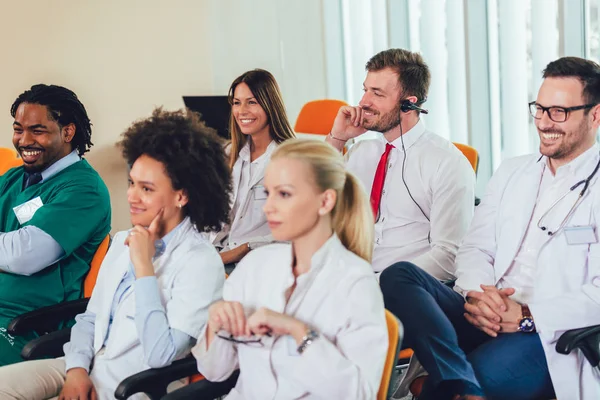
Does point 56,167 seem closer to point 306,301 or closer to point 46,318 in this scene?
point 46,318

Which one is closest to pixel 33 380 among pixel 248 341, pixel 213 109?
pixel 248 341

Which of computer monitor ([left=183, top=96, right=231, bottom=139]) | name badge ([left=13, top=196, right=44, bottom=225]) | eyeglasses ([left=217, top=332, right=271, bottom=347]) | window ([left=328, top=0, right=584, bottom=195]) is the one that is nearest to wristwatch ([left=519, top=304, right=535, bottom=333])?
eyeglasses ([left=217, top=332, right=271, bottom=347])

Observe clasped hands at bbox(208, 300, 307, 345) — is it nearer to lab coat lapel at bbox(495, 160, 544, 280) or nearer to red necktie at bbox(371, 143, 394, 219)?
lab coat lapel at bbox(495, 160, 544, 280)

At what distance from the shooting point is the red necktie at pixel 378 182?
300 centimetres

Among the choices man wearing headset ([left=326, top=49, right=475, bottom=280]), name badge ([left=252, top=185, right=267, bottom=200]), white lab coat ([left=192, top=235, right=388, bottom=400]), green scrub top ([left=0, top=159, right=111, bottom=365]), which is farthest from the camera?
name badge ([left=252, top=185, right=267, bottom=200])

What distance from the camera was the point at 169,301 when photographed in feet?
6.46

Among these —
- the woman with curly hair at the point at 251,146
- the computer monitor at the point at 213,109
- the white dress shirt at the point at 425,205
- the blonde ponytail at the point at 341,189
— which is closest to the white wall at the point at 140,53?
the computer monitor at the point at 213,109

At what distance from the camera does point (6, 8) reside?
17.3ft

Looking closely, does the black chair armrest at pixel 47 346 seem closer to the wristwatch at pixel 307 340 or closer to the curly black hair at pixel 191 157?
the curly black hair at pixel 191 157

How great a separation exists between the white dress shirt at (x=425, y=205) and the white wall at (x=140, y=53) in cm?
262

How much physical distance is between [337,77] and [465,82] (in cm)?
137

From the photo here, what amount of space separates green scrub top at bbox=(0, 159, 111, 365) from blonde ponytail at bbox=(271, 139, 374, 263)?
3.55 ft

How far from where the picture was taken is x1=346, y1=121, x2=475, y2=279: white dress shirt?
2773 millimetres

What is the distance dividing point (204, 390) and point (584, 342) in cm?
101
